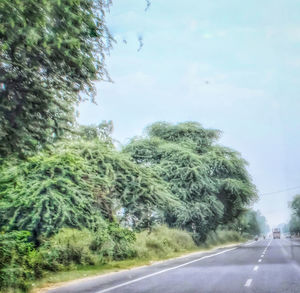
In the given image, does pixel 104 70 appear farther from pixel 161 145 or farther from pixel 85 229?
pixel 161 145

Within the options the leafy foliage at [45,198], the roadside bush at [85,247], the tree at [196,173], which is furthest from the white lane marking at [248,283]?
the tree at [196,173]

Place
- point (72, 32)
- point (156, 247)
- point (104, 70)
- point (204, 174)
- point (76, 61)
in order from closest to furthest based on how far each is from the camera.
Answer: point (72, 32) < point (76, 61) < point (104, 70) < point (156, 247) < point (204, 174)

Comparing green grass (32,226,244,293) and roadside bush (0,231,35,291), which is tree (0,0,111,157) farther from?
green grass (32,226,244,293)

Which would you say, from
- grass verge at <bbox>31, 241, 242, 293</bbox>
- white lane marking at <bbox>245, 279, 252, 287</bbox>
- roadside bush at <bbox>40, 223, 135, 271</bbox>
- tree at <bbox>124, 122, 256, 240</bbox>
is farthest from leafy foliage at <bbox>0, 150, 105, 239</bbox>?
tree at <bbox>124, 122, 256, 240</bbox>

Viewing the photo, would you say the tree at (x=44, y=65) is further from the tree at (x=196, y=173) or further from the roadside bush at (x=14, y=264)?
the tree at (x=196, y=173)

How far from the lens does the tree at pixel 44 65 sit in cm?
776

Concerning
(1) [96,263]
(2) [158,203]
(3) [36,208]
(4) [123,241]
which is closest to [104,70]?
(3) [36,208]

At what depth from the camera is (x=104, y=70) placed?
35.3 ft

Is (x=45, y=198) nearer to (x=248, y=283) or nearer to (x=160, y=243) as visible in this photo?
(x=248, y=283)

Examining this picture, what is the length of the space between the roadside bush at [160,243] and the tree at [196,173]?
3.31 metres

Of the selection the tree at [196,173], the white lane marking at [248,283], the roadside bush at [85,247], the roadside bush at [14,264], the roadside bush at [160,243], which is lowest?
the white lane marking at [248,283]

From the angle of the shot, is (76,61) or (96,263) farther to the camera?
(96,263)

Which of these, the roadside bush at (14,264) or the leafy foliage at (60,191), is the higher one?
the leafy foliage at (60,191)

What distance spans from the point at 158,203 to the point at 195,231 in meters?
15.8
